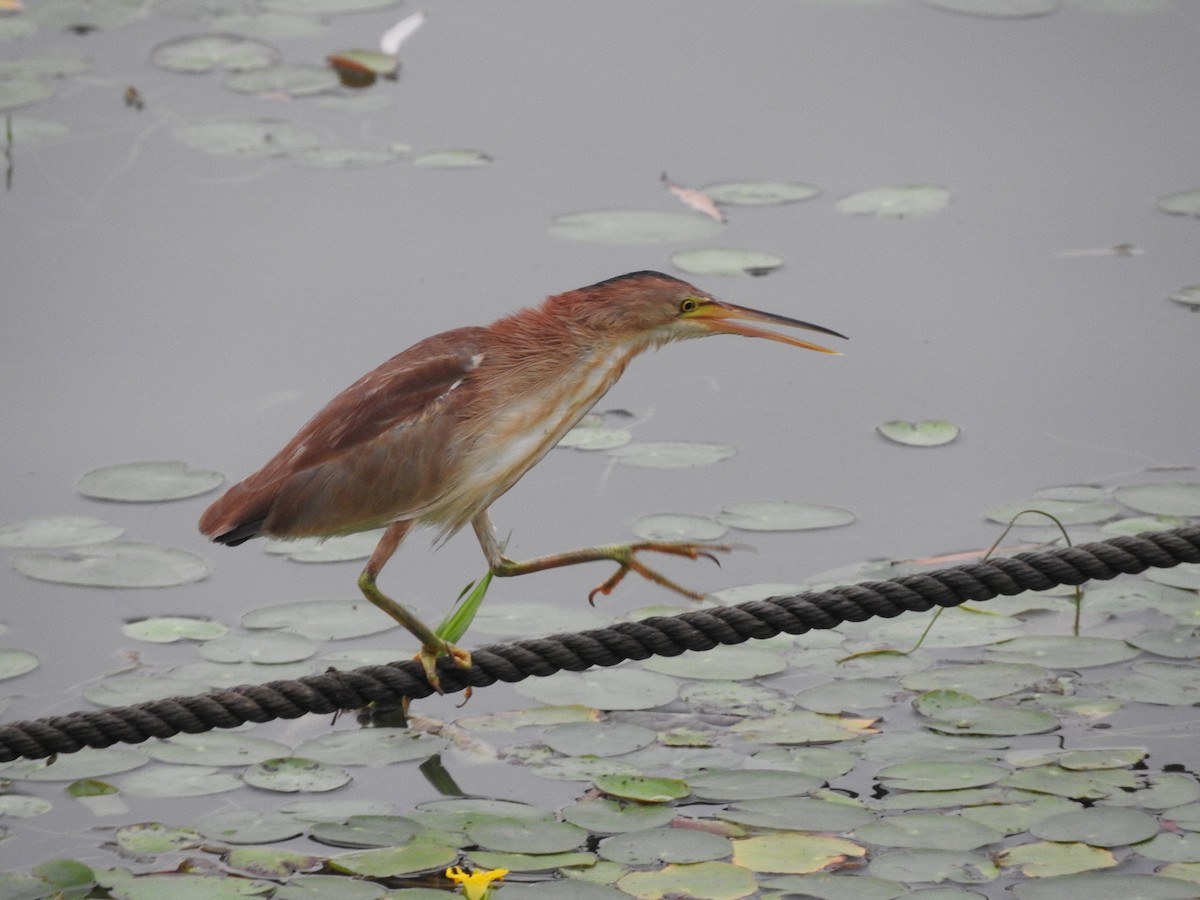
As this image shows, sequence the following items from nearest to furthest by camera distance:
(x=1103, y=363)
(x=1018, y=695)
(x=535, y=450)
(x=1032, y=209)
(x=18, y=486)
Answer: (x=535, y=450) → (x=1018, y=695) → (x=18, y=486) → (x=1103, y=363) → (x=1032, y=209)

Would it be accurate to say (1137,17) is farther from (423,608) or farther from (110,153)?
(423,608)

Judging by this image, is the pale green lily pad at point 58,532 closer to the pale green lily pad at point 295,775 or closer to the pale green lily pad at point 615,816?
the pale green lily pad at point 295,775

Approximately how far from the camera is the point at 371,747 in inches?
136

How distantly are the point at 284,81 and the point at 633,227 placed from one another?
176 centimetres

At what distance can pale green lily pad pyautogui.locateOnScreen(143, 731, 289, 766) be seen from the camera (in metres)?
3.37

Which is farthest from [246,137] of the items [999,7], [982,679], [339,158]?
[982,679]

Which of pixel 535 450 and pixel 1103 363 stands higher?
pixel 535 450

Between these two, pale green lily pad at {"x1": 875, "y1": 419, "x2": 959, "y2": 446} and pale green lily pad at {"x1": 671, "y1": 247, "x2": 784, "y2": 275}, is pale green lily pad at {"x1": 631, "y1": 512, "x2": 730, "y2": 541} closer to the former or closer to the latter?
pale green lily pad at {"x1": 875, "y1": 419, "x2": 959, "y2": 446}

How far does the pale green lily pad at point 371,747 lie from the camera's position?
11.2 ft

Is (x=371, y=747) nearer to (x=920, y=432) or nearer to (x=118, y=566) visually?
(x=118, y=566)

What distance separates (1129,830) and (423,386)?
135cm

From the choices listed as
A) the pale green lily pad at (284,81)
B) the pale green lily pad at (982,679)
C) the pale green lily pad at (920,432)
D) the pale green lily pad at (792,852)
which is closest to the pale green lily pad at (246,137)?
the pale green lily pad at (284,81)

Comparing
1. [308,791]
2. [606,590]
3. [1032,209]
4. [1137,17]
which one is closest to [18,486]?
[308,791]

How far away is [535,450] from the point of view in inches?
124
